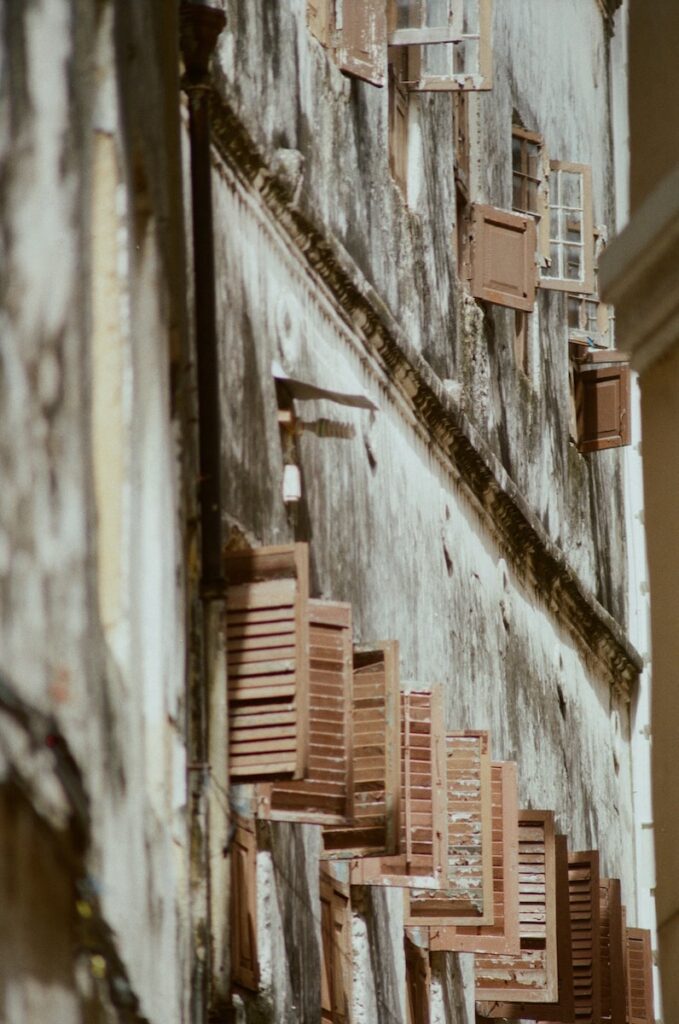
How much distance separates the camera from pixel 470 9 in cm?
1455

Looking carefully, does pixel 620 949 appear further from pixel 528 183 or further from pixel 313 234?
pixel 313 234

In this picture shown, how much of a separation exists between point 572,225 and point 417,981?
7.78 meters

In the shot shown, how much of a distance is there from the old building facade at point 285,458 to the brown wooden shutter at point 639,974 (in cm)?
94

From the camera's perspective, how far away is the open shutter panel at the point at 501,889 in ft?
43.2

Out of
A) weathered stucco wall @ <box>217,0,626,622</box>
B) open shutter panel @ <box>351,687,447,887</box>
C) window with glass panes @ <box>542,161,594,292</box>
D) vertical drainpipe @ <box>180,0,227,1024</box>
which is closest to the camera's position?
vertical drainpipe @ <box>180,0,227,1024</box>

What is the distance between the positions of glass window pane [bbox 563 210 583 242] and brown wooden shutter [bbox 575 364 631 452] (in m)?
1.13

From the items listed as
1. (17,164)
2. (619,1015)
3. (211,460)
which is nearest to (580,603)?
(619,1015)

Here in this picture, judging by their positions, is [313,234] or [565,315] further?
[565,315]

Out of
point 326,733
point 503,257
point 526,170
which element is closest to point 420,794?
point 326,733

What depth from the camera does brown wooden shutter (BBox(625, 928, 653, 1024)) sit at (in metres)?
18.7

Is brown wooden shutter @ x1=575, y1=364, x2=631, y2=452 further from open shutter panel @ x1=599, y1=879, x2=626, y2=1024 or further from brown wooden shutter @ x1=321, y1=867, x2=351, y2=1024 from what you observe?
brown wooden shutter @ x1=321, y1=867, x2=351, y2=1024

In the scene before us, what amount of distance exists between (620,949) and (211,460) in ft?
27.7

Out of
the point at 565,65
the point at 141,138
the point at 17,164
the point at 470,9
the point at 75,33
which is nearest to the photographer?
the point at 17,164

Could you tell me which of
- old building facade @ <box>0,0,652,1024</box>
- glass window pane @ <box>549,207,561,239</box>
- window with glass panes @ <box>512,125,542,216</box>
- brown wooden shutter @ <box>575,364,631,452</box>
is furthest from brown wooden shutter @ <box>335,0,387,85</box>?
brown wooden shutter @ <box>575,364,631,452</box>
